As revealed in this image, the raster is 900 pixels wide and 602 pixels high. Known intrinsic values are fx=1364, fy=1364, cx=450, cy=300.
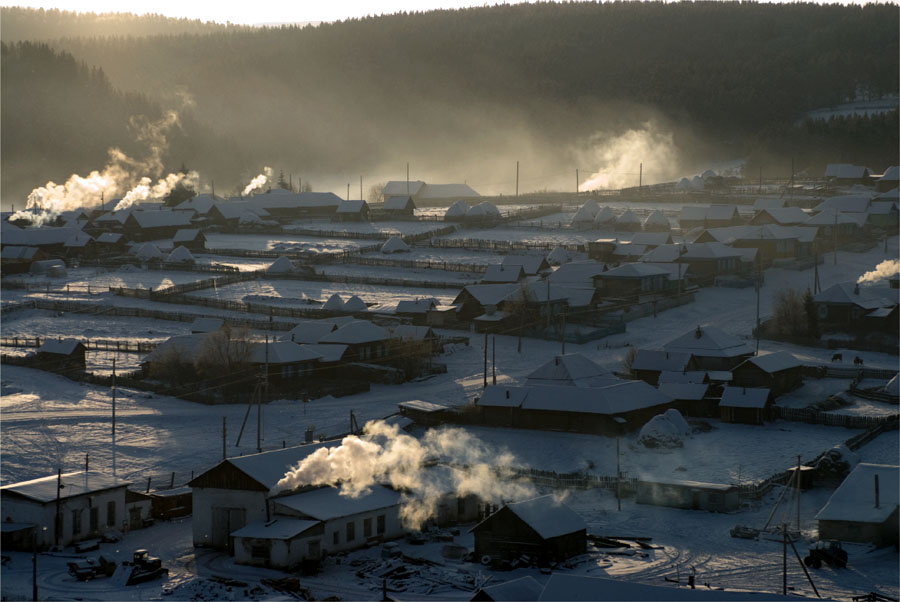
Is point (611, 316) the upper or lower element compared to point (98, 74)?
lower

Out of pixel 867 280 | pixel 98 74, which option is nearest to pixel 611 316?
pixel 867 280

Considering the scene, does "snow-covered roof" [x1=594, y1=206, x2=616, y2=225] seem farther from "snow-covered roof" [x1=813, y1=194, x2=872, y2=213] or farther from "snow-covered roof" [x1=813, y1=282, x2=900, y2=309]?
"snow-covered roof" [x1=813, y1=282, x2=900, y2=309]

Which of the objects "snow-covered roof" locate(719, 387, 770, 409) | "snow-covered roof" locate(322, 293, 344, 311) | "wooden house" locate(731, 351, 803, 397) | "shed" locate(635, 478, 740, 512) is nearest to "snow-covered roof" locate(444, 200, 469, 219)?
"snow-covered roof" locate(322, 293, 344, 311)

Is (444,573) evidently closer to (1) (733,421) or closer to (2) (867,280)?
(1) (733,421)

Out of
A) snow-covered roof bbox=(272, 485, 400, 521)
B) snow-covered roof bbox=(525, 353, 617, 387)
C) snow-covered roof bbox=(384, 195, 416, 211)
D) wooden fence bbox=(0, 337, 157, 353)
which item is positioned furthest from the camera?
snow-covered roof bbox=(384, 195, 416, 211)

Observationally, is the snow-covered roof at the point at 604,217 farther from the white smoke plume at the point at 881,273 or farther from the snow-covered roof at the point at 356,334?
the snow-covered roof at the point at 356,334

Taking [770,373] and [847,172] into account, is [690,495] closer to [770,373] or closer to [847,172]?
[770,373]
